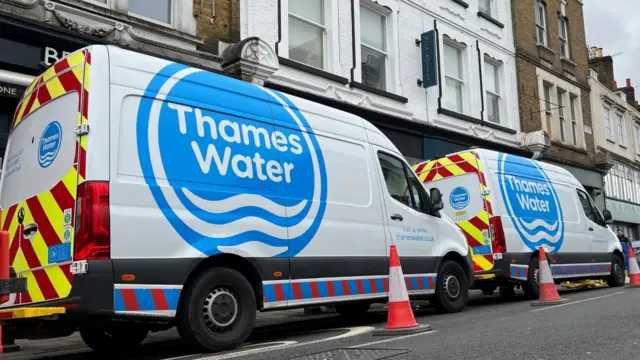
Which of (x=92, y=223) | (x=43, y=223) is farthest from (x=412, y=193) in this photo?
(x=43, y=223)

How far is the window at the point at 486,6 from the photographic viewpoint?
61.6 ft

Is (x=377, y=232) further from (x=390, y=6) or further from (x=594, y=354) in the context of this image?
A: (x=390, y=6)

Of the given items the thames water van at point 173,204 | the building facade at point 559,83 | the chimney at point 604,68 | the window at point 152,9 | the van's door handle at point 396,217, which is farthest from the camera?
the chimney at point 604,68

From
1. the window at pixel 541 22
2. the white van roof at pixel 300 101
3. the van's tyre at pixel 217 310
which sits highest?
the window at pixel 541 22

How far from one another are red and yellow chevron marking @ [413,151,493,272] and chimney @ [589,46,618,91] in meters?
23.4

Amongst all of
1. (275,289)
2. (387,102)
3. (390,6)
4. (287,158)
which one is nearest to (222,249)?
(275,289)

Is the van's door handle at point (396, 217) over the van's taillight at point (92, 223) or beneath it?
over

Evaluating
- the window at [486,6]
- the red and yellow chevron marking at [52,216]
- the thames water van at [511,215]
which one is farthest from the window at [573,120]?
the red and yellow chevron marking at [52,216]

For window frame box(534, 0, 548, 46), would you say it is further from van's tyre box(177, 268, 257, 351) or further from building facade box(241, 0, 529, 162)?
van's tyre box(177, 268, 257, 351)

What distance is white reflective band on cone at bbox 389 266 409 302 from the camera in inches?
246

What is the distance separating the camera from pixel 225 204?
18.3 feet

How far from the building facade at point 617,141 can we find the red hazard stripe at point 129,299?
77.9ft

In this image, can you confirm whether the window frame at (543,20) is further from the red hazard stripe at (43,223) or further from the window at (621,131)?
the red hazard stripe at (43,223)

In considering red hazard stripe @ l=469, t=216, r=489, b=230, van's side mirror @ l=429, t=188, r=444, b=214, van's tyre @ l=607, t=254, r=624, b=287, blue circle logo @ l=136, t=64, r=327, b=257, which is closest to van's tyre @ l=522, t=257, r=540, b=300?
red hazard stripe @ l=469, t=216, r=489, b=230
